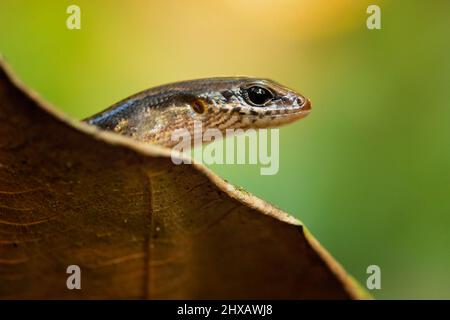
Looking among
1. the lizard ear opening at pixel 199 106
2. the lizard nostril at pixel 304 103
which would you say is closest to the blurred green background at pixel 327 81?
the lizard nostril at pixel 304 103

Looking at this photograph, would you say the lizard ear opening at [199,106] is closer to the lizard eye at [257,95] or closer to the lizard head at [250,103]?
the lizard head at [250,103]

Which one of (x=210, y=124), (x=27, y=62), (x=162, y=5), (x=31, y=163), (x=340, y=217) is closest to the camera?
(x=31, y=163)

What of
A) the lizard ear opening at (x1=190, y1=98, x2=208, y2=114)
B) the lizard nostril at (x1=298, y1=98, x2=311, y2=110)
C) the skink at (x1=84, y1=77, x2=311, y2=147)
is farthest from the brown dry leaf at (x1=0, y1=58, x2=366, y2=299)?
the lizard nostril at (x1=298, y1=98, x2=311, y2=110)

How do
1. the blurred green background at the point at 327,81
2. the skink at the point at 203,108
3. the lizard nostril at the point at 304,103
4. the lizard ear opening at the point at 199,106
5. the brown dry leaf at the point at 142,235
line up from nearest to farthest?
the brown dry leaf at the point at 142,235, the skink at the point at 203,108, the lizard ear opening at the point at 199,106, the lizard nostril at the point at 304,103, the blurred green background at the point at 327,81

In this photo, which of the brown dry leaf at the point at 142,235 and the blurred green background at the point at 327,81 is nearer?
the brown dry leaf at the point at 142,235

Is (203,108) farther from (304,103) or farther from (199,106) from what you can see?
(304,103)

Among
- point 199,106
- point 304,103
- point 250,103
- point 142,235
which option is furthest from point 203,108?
point 142,235

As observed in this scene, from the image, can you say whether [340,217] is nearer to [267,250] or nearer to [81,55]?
[81,55]

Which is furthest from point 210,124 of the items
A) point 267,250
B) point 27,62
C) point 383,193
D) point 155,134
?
point 383,193
